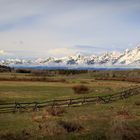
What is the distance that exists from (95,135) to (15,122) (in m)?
9.97

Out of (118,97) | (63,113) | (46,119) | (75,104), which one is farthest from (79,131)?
(118,97)

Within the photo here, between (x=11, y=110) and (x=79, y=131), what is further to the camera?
(x=11, y=110)

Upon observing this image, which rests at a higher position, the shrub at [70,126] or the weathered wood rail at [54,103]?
the shrub at [70,126]

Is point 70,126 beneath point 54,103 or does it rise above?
above

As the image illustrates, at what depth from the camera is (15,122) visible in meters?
35.5

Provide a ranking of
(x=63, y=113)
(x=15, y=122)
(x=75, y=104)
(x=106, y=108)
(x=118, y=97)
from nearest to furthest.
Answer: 1. (x=15, y=122)
2. (x=63, y=113)
3. (x=106, y=108)
4. (x=75, y=104)
5. (x=118, y=97)

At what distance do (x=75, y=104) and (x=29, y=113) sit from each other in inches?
427

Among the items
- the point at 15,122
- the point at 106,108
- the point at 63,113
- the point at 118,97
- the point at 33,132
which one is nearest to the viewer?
the point at 33,132

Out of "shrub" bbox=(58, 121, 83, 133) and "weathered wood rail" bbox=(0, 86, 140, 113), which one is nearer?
"shrub" bbox=(58, 121, 83, 133)

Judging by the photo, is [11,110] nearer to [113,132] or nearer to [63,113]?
[63,113]

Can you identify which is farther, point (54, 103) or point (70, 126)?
point (54, 103)

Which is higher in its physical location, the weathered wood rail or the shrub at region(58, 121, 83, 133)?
the shrub at region(58, 121, 83, 133)

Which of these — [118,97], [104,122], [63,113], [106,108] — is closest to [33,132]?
[104,122]

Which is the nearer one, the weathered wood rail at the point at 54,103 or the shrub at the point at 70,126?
the shrub at the point at 70,126
